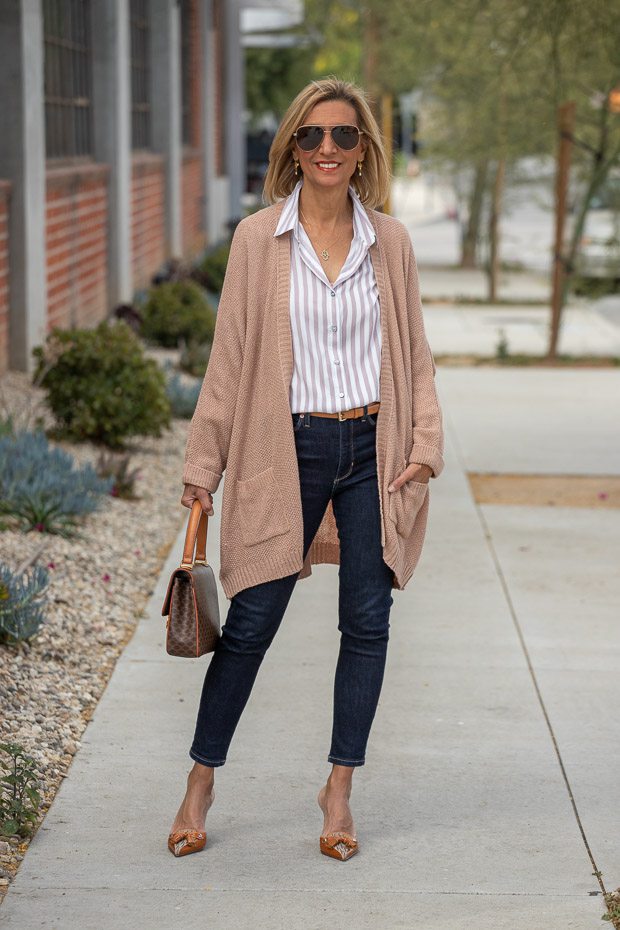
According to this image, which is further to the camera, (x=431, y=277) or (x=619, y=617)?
(x=431, y=277)

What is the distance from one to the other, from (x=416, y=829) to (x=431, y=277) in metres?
20.5

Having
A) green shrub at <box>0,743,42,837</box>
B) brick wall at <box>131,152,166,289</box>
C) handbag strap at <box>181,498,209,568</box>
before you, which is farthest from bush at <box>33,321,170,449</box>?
brick wall at <box>131,152,166,289</box>

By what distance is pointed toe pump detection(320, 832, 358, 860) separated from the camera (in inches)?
146

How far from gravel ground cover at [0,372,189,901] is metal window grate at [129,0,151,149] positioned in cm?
954

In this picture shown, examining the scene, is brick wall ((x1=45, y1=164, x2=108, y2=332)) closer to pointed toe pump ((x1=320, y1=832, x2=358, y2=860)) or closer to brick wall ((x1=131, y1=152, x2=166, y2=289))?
brick wall ((x1=131, y1=152, x2=166, y2=289))

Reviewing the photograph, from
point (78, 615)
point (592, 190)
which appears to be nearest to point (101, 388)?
point (78, 615)

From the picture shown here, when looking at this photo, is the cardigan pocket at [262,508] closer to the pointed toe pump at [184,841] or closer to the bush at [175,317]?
the pointed toe pump at [184,841]

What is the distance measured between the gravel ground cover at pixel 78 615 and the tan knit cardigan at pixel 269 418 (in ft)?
3.28

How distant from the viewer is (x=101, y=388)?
27.3 ft

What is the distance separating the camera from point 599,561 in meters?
6.84

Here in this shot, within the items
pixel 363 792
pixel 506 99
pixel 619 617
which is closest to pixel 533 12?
pixel 619 617

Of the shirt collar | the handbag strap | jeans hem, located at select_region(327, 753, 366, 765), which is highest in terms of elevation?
the shirt collar

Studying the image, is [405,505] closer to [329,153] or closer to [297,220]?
[297,220]

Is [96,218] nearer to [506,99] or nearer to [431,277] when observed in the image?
[506,99]
